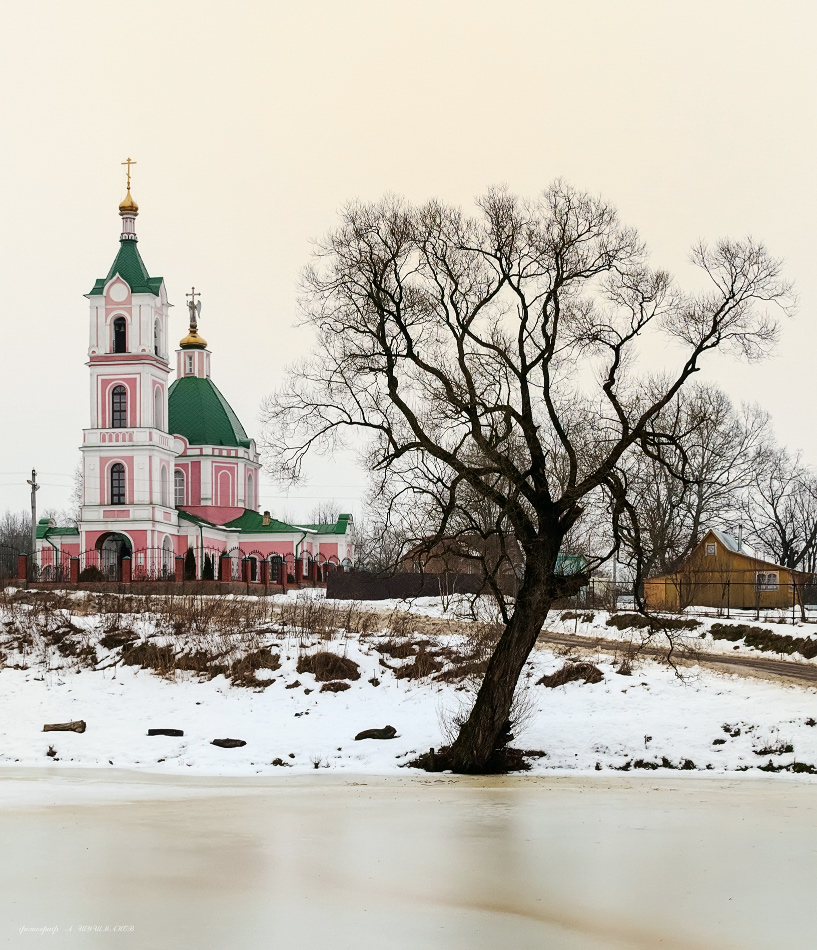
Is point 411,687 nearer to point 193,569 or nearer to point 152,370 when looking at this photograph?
point 193,569

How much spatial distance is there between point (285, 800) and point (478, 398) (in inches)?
254

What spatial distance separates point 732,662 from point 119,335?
44.4 metres

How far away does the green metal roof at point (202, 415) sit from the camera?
71.1m

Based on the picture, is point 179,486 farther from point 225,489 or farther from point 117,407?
point 117,407

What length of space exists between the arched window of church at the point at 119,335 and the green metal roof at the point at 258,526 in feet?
42.1

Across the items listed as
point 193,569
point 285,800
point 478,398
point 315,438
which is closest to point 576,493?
point 478,398

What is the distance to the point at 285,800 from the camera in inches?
606

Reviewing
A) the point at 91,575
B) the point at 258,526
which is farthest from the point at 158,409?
the point at 91,575

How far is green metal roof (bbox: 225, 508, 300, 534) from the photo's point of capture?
70000mm

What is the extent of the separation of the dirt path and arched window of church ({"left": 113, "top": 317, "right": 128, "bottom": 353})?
3782 centimetres

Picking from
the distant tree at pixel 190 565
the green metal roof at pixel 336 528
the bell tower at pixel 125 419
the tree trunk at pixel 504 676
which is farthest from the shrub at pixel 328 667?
the green metal roof at pixel 336 528

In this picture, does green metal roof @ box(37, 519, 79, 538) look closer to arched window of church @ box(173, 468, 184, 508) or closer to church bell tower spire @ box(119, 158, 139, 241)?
arched window of church @ box(173, 468, 184, 508)

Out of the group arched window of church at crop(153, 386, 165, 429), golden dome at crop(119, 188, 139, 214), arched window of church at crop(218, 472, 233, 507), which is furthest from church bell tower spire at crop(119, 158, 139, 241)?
arched window of church at crop(218, 472, 233, 507)

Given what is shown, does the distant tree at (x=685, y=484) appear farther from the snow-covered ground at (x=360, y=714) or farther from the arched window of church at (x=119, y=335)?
the arched window of church at (x=119, y=335)
